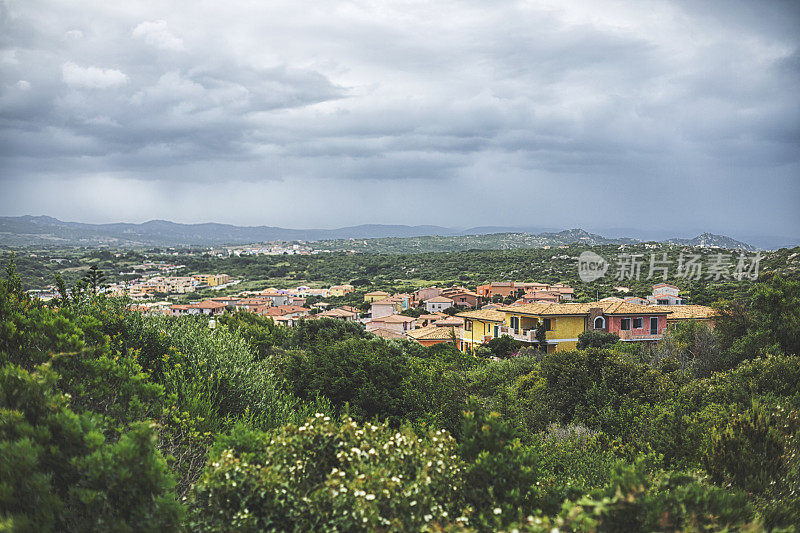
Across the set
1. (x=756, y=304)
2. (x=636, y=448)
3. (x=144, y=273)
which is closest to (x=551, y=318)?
(x=756, y=304)

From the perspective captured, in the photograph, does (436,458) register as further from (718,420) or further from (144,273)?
(144,273)

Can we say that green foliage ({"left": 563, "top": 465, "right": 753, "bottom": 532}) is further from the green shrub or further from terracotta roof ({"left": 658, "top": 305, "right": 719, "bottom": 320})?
terracotta roof ({"left": 658, "top": 305, "right": 719, "bottom": 320})

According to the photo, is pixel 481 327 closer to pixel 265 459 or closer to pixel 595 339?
→ pixel 595 339

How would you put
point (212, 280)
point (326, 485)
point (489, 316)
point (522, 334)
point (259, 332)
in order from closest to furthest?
point (326, 485) < point (259, 332) < point (522, 334) < point (489, 316) < point (212, 280)

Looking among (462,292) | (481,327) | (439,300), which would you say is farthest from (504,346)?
(462,292)

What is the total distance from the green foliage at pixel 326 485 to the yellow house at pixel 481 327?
37286 mm

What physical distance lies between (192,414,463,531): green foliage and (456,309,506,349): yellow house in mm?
37286

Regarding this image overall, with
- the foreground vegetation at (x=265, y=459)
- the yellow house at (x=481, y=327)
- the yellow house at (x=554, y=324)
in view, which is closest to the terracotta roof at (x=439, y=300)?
the yellow house at (x=481, y=327)

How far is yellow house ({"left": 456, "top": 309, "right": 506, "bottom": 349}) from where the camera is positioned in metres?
42.6

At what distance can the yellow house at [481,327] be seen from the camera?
42.6m

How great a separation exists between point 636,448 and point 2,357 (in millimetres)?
10855

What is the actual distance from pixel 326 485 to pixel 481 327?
134 ft

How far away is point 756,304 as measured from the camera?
54.7 ft

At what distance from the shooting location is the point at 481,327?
147 feet
